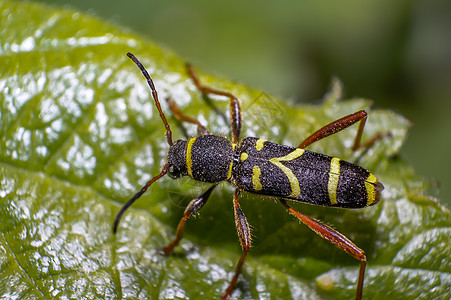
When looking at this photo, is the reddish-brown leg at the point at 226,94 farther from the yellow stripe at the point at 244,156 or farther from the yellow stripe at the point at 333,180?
the yellow stripe at the point at 333,180

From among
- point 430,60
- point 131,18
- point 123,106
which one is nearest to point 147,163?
point 123,106

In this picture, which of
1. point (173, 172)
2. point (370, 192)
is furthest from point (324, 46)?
point (173, 172)

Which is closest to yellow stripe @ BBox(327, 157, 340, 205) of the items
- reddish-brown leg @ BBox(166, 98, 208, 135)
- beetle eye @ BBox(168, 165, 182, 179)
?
reddish-brown leg @ BBox(166, 98, 208, 135)

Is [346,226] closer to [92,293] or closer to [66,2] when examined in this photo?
[92,293]

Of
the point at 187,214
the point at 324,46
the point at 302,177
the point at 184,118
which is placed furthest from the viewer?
the point at 324,46

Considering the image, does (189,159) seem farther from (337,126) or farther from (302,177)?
(337,126)

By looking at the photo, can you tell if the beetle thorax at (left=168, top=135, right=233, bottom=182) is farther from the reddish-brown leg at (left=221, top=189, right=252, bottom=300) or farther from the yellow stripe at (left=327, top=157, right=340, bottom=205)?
the yellow stripe at (left=327, top=157, right=340, bottom=205)
